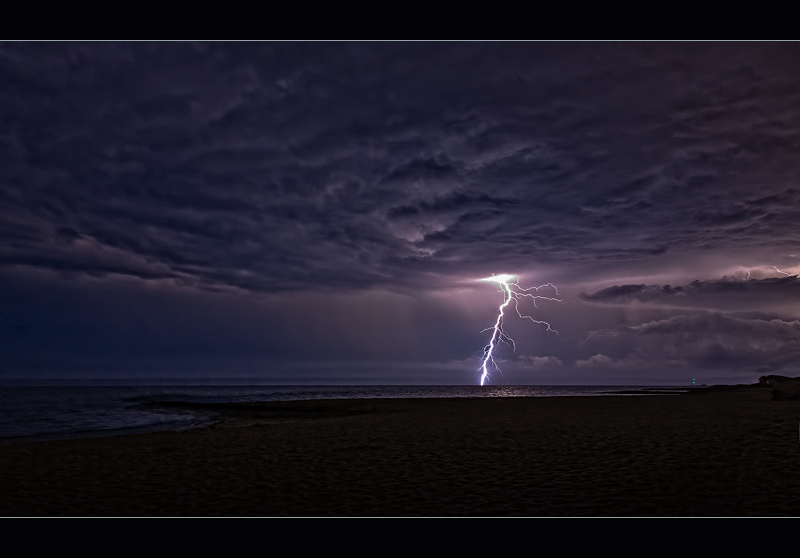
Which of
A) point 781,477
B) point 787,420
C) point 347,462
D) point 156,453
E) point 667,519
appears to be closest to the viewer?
point 667,519

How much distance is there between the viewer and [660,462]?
1274 centimetres

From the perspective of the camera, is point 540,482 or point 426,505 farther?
point 540,482

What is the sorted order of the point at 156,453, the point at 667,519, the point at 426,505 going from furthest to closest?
the point at 156,453 < the point at 426,505 < the point at 667,519


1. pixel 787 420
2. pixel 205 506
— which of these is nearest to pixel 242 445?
pixel 205 506

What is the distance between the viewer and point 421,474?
39.8ft

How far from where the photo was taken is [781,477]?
10680 mm

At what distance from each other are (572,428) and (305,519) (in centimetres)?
1640

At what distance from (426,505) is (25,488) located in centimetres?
959

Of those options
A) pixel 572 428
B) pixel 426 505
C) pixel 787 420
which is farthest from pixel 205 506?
pixel 787 420

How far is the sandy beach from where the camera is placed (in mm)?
9305

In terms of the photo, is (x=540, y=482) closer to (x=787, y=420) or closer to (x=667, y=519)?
(x=667, y=519)

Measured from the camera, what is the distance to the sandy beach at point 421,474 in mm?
9305
